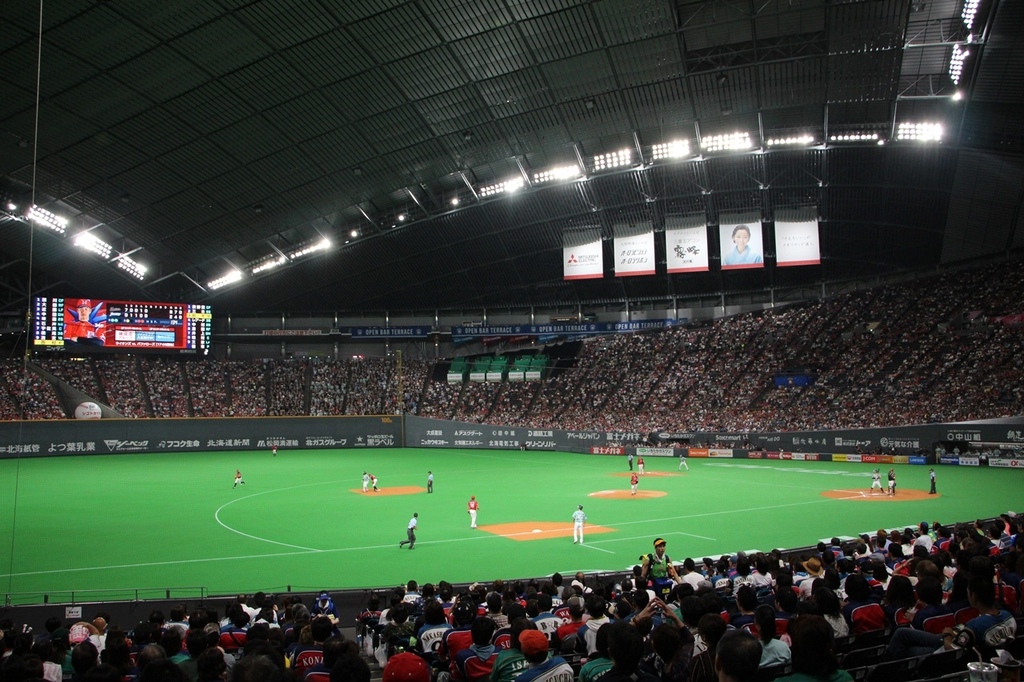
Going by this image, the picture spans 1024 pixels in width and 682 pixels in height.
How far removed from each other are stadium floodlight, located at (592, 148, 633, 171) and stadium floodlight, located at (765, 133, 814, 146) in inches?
347

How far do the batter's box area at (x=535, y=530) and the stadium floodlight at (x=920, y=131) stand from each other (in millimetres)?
31162

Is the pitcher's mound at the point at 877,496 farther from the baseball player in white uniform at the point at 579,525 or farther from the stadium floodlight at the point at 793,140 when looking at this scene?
the stadium floodlight at the point at 793,140

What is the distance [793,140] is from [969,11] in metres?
13.5

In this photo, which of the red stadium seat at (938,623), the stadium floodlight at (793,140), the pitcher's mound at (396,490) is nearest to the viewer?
the red stadium seat at (938,623)

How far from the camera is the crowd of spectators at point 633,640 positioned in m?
5.13

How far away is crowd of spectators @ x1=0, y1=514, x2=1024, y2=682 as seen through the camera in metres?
5.13

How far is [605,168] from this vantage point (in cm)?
4909

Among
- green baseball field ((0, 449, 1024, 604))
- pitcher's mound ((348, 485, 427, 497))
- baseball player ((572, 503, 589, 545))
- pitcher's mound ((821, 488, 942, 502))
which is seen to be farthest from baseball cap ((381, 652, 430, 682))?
pitcher's mound ((348, 485, 427, 497))

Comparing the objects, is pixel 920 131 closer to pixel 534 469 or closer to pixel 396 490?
pixel 534 469

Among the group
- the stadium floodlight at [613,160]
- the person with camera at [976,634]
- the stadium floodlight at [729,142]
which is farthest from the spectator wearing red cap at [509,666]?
the stadium floodlight at [613,160]

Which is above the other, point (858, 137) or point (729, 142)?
point (729, 142)

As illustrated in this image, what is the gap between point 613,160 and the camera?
160 ft

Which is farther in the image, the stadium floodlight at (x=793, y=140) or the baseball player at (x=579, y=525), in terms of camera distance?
the stadium floodlight at (x=793, y=140)


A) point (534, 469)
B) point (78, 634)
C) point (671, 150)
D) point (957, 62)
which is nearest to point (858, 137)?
point (957, 62)
